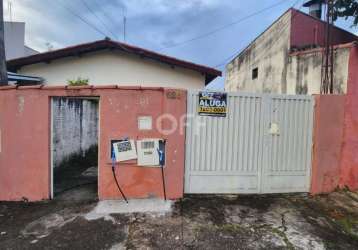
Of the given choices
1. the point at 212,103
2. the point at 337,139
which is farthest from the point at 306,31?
the point at 212,103

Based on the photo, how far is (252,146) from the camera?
5.39 metres

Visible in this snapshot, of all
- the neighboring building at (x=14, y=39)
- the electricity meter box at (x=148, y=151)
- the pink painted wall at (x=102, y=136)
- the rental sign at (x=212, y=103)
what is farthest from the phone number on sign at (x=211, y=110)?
the neighboring building at (x=14, y=39)

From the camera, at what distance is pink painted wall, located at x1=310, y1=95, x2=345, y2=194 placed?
18.0 feet

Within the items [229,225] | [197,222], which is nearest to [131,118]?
[197,222]

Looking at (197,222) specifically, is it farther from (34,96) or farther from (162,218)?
(34,96)

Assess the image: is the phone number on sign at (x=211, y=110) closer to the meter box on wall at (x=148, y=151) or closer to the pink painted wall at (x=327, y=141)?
the meter box on wall at (x=148, y=151)

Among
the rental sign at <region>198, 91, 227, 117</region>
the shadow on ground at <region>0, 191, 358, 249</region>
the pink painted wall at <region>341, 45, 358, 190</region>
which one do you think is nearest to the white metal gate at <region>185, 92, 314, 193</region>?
the rental sign at <region>198, 91, 227, 117</region>

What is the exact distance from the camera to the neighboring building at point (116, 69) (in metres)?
8.84

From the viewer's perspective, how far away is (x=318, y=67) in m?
7.42

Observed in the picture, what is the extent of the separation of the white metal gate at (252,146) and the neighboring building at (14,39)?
1633 cm

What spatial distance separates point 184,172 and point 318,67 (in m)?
5.05

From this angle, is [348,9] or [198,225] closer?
[198,225]

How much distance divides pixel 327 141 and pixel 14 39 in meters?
18.7

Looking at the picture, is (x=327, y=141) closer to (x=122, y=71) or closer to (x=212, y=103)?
(x=212, y=103)
